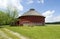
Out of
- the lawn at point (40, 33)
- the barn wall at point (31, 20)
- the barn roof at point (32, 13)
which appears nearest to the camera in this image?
the lawn at point (40, 33)

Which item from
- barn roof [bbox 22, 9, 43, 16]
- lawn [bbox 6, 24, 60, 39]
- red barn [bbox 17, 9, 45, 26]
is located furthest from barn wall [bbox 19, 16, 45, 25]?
lawn [bbox 6, 24, 60, 39]

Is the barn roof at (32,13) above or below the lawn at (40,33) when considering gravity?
above

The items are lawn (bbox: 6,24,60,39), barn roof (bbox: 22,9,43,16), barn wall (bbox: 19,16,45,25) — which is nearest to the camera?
lawn (bbox: 6,24,60,39)

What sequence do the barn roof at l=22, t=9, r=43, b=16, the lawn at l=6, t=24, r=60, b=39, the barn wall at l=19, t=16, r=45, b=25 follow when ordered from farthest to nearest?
the barn roof at l=22, t=9, r=43, b=16, the barn wall at l=19, t=16, r=45, b=25, the lawn at l=6, t=24, r=60, b=39

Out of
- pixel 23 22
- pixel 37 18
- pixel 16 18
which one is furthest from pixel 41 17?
pixel 16 18

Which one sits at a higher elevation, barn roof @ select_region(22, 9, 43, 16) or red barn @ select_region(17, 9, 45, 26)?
barn roof @ select_region(22, 9, 43, 16)

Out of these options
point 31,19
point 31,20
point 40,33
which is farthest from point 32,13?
point 40,33

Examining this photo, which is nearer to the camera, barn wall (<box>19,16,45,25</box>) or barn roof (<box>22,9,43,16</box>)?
barn wall (<box>19,16,45,25</box>)

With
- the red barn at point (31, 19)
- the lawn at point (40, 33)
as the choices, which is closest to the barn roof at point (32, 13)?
the red barn at point (31, 19)

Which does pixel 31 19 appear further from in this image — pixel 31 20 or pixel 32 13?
pixel 32 13

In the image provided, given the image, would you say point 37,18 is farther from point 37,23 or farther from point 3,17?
point 3,17

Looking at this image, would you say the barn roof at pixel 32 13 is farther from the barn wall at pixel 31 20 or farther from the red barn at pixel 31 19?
the barn wall at pixel 31 20

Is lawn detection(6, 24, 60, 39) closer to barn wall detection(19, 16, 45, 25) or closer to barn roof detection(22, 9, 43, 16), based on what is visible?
barn wall detection(19, 16, 45, 25)

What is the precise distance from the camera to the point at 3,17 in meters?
59.5
